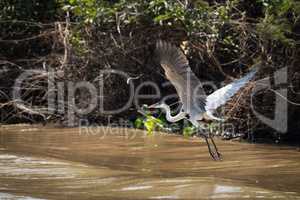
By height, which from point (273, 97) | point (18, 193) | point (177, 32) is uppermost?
point (177, 32)

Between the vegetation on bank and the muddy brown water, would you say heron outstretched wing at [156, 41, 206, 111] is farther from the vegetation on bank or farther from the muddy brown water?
the vegetation on bank

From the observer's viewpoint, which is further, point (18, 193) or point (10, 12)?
point (10, 12)

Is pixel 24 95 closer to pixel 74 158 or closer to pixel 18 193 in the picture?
pixel 74 158

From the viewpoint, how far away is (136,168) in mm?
7172

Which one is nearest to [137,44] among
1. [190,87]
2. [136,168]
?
[190,87]

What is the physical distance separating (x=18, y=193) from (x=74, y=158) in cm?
237

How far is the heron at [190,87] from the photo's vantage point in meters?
6.94

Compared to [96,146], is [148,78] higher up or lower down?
higher up

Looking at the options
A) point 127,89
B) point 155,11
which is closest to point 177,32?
point 155,11

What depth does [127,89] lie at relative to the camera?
37.3ft

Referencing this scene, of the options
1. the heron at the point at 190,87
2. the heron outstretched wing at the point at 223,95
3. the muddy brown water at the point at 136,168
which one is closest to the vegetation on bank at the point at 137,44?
the muddy brown water at the point at 136,168

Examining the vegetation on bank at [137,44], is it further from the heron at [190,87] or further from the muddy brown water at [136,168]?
the heron at [190,87]

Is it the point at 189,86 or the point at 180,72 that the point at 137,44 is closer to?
the point at 189,86

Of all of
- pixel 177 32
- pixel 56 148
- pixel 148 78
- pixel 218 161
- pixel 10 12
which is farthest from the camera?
pixel 10 12
